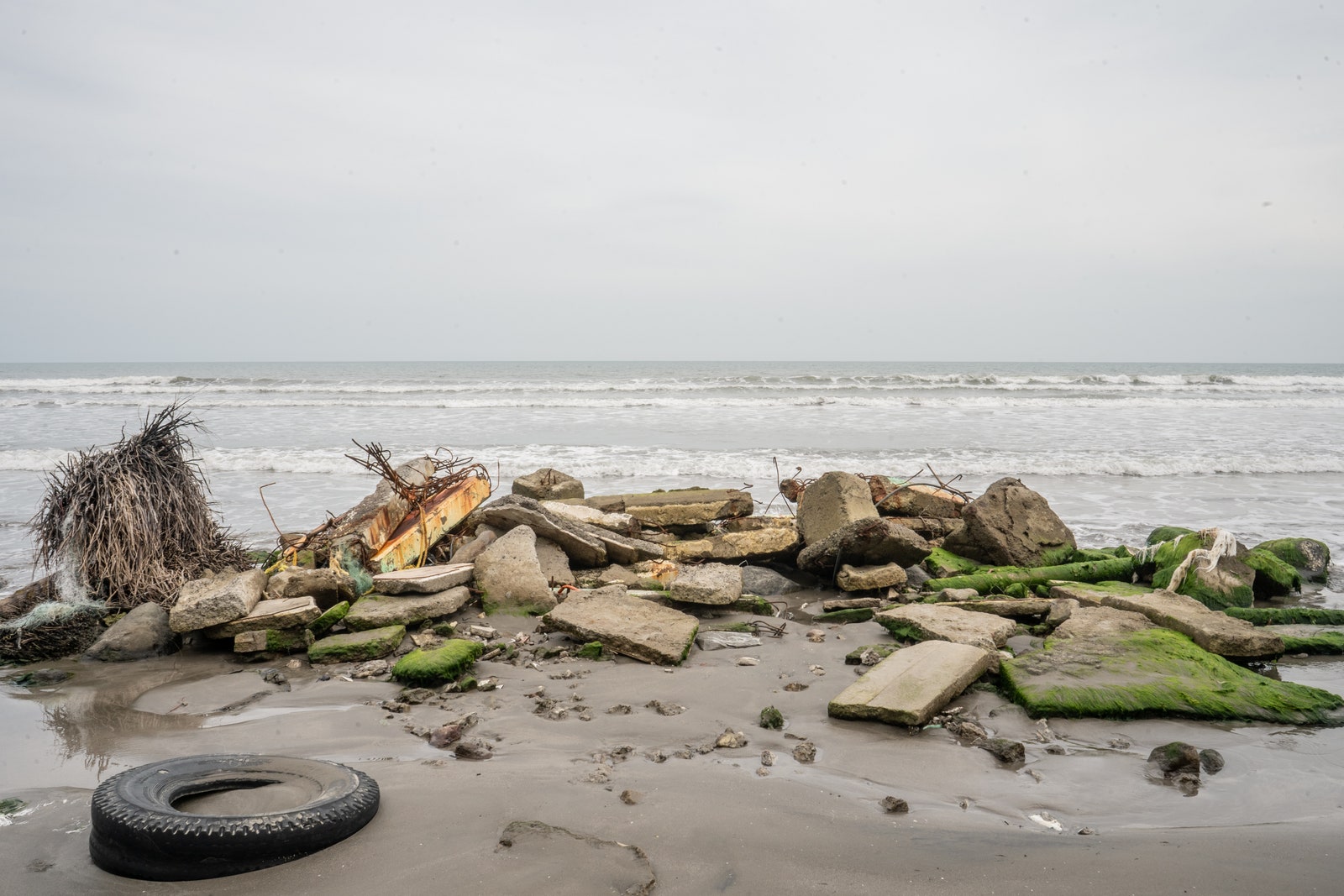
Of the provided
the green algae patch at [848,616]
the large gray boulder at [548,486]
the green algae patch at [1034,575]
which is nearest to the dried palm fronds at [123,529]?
the large gray boulder at [548,486]

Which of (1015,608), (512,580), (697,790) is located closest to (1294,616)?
(1015,608)

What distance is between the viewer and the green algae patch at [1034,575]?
5852mm

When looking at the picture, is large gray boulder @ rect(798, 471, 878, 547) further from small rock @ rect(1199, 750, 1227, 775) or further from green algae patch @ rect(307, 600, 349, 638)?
green algae patch @ rect(307, 600, 349, 638)

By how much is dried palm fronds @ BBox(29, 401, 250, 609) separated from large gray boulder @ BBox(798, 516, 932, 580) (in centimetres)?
435

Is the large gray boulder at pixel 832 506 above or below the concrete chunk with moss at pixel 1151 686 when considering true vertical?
above

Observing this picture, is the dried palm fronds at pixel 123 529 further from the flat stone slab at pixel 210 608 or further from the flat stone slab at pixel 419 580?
the flat stone slab at pixel 419 580

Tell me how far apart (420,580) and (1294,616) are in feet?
18.4

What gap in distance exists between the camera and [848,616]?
535cm

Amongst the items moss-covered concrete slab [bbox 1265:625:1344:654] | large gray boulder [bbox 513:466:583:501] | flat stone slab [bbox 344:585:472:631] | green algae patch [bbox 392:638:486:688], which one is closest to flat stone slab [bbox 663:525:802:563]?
large gray boulder [bbox 513:466:583:501]

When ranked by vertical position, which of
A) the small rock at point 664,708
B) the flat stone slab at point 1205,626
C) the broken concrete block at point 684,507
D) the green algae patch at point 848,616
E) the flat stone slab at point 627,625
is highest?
the broken concrete block at point 684,507

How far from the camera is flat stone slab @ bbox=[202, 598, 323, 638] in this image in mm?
4586

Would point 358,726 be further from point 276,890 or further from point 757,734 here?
point 757,734

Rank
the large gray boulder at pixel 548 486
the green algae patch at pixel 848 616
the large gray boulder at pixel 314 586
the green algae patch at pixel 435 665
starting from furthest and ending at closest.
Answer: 1. the large gray boulder at pixel 548 486
2. the green algae patch at pixel 848 616
3. the large gray boulder at pixel 314 586
4. the green algae patch at pixel 435 665

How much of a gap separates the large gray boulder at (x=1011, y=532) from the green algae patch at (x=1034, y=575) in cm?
14
